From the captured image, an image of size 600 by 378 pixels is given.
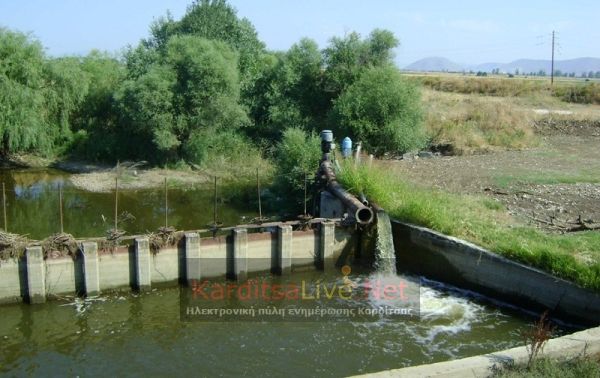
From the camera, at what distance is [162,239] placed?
1550 centimetres

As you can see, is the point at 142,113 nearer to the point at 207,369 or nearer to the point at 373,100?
the point at 373,100

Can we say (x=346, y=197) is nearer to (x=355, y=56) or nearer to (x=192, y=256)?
(x=192, y=256)

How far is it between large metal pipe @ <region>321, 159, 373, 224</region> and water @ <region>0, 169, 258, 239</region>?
3947mm

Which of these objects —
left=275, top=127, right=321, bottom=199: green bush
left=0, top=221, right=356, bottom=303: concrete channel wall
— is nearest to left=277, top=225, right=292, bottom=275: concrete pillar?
left=0, top=221, right=356, bottom=303: concrete channel wall

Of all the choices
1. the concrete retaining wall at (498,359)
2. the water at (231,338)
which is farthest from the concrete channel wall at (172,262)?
the concrete retaining wall at (498,359)

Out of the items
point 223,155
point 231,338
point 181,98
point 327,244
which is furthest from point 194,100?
point 231,338

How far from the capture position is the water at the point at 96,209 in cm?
2102

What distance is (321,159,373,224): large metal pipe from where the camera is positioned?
17016 mm

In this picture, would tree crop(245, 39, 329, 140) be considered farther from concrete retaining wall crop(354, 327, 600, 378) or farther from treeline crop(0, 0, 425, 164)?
concrete retaining wall crop(354, 327, 600, 378)

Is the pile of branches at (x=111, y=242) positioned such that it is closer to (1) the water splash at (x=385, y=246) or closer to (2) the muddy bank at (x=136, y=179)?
(1) the water splash at (x=385, y=246)

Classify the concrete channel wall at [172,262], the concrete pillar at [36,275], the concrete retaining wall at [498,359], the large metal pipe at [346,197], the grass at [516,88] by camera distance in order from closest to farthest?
the concrete retaining wall at [498,359]
the concrete pillar at [36,275]
the concrete channel wall at [172,262]
the large metal pipe at [346,197]
the grass at [516,88]

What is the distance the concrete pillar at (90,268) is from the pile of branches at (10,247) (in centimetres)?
142

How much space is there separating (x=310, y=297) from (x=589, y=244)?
7.27 m

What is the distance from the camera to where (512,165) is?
87.6ft
